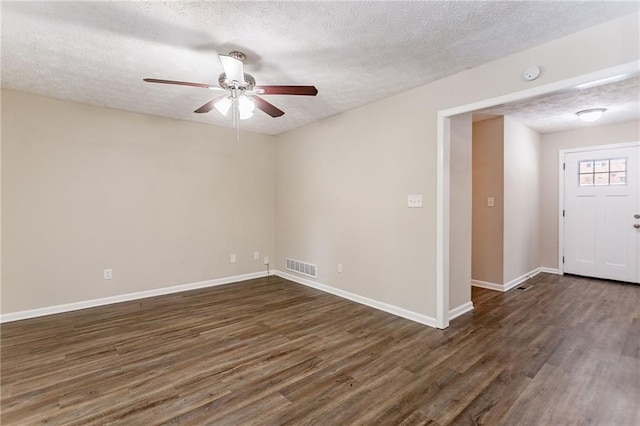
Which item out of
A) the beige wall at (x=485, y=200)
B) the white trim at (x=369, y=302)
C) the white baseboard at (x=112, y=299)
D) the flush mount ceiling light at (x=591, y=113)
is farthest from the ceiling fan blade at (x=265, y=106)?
the flush mount ceiling light at (x=591, y=113)

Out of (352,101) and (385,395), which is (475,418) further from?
(352,101)

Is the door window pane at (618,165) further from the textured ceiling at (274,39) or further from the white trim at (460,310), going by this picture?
the textured ceiling at (274,39)

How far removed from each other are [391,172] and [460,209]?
90 cm

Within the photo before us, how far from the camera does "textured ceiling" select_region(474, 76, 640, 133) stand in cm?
324

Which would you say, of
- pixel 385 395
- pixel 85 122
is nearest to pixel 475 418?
pixel 385 395

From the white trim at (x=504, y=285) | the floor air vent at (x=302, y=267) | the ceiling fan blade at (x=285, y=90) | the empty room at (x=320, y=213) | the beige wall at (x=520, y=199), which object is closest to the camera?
the empty room at (x=320, y=213)

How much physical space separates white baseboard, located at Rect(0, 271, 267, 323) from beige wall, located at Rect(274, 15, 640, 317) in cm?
129

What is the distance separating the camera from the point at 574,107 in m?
3.85

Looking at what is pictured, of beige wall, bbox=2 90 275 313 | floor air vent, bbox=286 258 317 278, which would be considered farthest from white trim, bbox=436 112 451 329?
beige wall, bbox=2 90 275 313

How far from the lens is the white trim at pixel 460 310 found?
3.29m

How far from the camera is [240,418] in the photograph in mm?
1791

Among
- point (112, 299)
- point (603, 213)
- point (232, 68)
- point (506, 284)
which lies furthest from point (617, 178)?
point (112, 299)

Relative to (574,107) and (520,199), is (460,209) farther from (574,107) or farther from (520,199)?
(574,107)

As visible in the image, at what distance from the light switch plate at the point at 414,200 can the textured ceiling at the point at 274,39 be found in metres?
1.19
